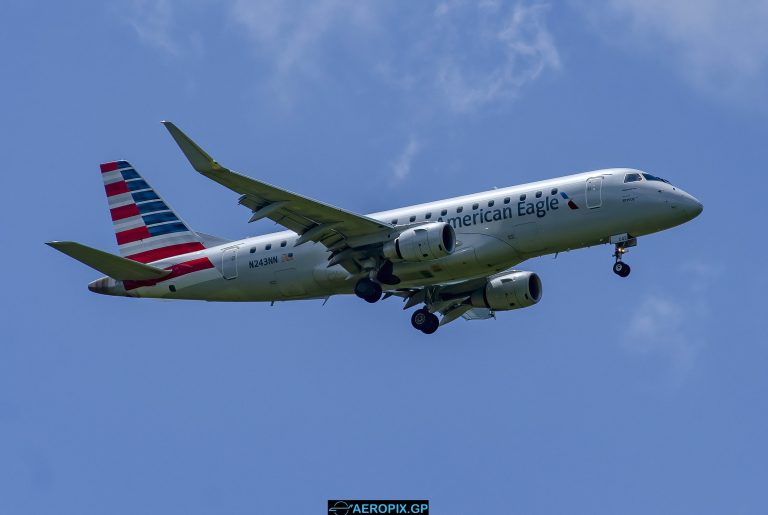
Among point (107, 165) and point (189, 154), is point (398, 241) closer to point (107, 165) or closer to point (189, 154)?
point (189, 154)

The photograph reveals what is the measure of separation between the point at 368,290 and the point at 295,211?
4.16 meters

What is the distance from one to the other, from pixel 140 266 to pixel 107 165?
7.67 m

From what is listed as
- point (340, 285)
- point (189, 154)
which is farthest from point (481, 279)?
point (189, 154)

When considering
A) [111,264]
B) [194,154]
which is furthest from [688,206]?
[111,264]

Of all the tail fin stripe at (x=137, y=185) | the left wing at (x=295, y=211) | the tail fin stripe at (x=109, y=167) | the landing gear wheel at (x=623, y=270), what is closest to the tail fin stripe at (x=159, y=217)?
the tail fin stripe at (x=137, y=185)

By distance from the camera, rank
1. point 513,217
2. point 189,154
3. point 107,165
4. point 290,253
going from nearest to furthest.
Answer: point 189,154 → point 513,217 → point 290,253 → point 107,165

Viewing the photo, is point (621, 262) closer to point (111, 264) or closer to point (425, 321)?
point (425, 321)

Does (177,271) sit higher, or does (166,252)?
(166,252)

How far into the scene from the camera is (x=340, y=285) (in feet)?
182

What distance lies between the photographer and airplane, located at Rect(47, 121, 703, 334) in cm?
5169

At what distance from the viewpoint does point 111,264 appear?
56344mm

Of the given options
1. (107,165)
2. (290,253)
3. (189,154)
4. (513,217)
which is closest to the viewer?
(189,154)
